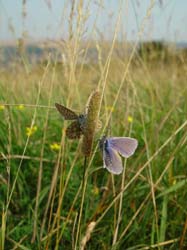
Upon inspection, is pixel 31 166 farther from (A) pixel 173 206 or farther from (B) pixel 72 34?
(B) pixel 72 34

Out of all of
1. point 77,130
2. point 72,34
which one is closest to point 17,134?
point 72,34

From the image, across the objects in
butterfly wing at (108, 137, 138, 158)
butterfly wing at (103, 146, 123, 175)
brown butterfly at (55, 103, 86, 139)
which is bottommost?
butterfly wing at (103, 146, 123, 175)

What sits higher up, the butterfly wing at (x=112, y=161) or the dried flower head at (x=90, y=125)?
the dried flower head at (x=90, y=125)

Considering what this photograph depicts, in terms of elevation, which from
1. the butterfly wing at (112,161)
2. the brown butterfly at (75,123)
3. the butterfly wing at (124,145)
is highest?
the brown butterfly at (75,123)

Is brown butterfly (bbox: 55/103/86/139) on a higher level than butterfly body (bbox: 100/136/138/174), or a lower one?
higher
